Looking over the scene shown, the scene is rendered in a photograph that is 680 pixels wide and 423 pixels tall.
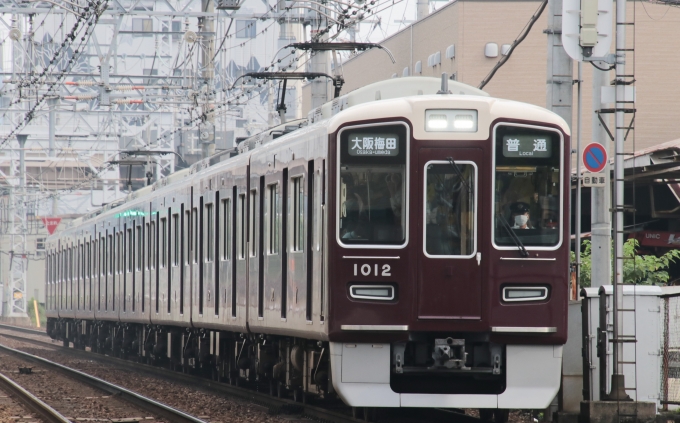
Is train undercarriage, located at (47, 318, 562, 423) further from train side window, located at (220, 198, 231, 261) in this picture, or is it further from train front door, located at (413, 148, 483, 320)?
train side window, located at (220, 198, 231, 261)

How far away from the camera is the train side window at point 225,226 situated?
47.4 feet

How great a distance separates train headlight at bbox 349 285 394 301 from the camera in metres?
9.55

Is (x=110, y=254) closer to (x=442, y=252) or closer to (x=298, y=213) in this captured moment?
(x=298, y=213)

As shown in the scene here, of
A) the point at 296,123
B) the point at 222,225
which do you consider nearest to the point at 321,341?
the point at 296,123

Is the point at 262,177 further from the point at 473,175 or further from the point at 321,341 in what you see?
the point at 473,175

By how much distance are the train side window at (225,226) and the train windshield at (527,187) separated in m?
5.28

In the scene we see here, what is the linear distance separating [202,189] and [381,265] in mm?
6952

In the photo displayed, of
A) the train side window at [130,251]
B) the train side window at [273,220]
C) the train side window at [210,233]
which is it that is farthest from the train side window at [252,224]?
the train side window at [130,251]

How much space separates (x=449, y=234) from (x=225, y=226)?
5.44 meters

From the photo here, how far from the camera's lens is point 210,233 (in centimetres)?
1565

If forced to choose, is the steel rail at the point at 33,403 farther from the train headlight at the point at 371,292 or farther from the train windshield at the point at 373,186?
the train windshield at the point at 373,186

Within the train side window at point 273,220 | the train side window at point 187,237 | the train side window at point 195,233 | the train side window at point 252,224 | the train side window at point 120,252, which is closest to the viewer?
the train side window at point 273,220

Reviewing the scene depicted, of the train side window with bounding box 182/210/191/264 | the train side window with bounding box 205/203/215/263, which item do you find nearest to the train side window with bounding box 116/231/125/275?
the train side window with bounding box 182/210/191/264

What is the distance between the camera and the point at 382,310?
951 cm
